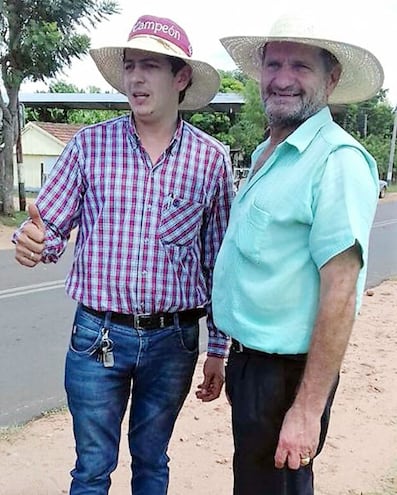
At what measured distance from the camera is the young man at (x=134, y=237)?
230 centimetres

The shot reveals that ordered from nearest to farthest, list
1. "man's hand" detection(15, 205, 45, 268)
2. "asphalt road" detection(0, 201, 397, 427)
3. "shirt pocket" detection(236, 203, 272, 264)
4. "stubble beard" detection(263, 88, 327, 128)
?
"shirt pocket" detection(236, 203, 272, 264) → "stubble beard" detection(263, 88, 327, 128) → "man's hand" detection(15, 205, 45, 268) → "asphalt road" detection(0, 201, 397, 427)

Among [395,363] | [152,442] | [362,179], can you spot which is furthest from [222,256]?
[395,363]

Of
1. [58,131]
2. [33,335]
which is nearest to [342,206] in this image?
[33,335]

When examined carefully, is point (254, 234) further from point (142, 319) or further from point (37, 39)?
point (37, 39)

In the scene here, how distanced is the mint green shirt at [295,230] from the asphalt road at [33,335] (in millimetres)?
2534

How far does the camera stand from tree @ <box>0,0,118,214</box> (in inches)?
520

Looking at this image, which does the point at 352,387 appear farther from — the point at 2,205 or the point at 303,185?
the point at 2,205

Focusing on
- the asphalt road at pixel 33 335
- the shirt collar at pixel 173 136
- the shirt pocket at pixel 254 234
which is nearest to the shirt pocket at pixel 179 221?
the shirt collar at pixel 173 136

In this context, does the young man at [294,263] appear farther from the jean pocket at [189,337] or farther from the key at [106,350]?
the key at [106,350]

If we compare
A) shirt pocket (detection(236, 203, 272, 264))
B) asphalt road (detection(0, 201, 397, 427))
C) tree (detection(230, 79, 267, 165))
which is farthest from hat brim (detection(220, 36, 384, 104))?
tree (detection(230, 79, 267, 165))

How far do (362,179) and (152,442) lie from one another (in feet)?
4.35

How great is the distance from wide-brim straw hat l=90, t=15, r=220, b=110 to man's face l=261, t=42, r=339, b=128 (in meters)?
0.41

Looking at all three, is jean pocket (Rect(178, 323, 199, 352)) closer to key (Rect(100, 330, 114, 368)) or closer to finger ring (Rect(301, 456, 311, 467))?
key (Rect(100, 330, 114, 368))

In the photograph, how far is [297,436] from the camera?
1880 millimetres
